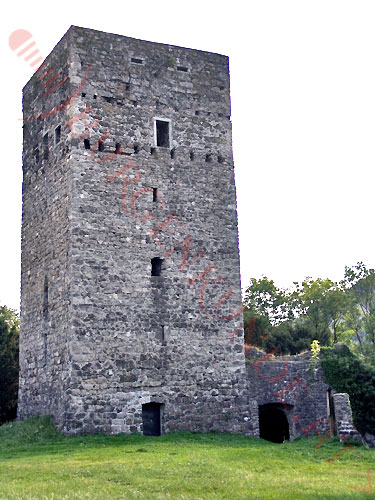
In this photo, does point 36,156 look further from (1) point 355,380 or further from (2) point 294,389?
(1) point 355,380

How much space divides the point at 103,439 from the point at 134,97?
33.7 feet

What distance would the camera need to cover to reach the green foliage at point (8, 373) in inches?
1085

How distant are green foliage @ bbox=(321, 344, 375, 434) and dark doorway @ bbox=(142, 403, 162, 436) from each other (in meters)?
6.13

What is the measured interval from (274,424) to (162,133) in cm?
1047

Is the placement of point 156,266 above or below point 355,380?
above

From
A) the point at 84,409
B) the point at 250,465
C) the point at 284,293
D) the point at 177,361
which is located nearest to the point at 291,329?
the point at 284,293

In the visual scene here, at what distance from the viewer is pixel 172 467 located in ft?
50.0

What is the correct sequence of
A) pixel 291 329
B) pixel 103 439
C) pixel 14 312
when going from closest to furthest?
1. pixel 103 439
2. pixel 291 329
3. pixel 14 312

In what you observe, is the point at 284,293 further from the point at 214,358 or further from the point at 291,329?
the point at 214,358

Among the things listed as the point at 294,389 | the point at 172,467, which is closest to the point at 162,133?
the point at 294,389

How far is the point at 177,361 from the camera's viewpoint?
21391 millimetres

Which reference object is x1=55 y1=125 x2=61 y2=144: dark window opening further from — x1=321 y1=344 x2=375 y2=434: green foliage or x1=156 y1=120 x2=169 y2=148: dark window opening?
x1=321 y1=344 x2=375 y2=434: green foliage

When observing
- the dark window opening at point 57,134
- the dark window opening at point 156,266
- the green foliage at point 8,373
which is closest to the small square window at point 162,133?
the dark window opening at point 57,134

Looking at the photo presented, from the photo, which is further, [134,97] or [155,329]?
[134,97]
